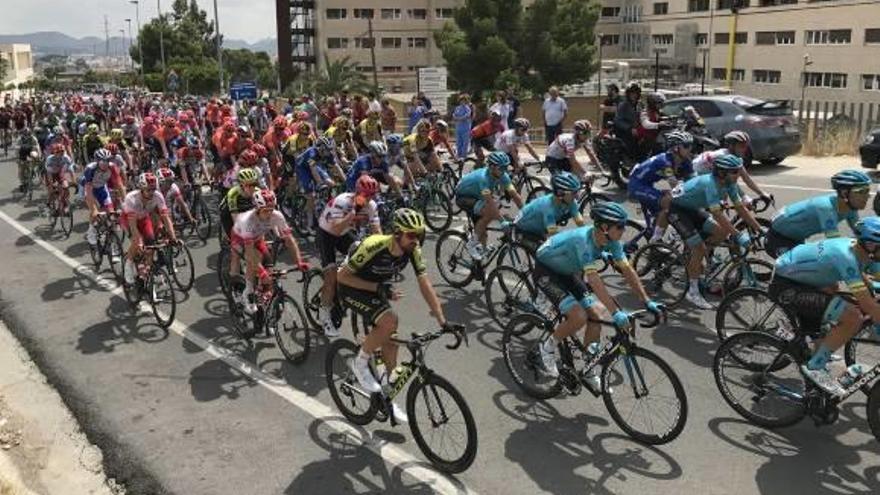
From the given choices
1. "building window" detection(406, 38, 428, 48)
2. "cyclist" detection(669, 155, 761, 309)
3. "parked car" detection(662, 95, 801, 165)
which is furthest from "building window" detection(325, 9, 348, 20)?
"cyclist" detection(669, 155, 761, 309)

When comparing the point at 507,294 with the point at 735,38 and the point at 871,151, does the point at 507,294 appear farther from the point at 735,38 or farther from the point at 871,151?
the point at 735,38

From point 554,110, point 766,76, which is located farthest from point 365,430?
point 766,76

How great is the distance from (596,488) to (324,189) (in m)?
8.07

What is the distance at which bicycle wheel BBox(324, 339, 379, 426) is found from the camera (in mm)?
6582

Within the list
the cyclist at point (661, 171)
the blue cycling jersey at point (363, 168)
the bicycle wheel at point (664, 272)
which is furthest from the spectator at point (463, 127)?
the bicycle wheel at point (664, 272)

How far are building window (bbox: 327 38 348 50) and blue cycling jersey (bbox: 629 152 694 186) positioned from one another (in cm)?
7499

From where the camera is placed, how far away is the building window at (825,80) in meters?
53.8

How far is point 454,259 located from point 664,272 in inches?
106

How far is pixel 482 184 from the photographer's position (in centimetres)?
1011

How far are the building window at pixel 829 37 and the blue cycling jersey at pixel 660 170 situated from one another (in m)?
50.6

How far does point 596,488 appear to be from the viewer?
5617 millimetres

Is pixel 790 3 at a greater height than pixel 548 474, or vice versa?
pixel 790 3

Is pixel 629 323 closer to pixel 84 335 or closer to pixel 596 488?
pixel 596 488

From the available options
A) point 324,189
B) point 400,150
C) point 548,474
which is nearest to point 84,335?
point 324,189
